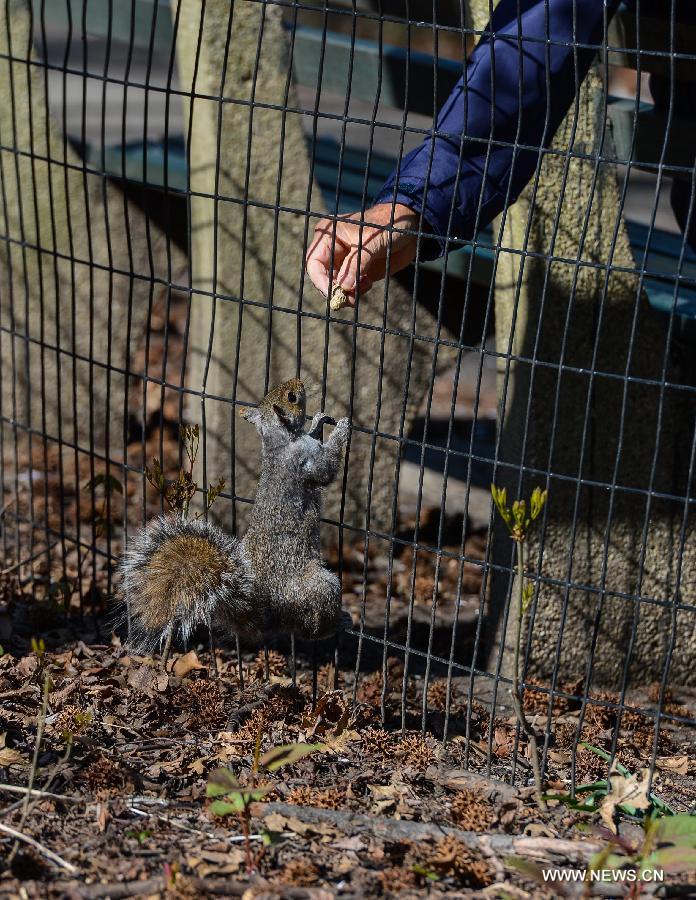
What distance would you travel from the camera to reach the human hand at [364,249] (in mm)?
3455

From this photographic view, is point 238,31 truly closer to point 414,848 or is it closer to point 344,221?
point 344,221

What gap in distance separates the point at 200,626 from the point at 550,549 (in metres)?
1.42

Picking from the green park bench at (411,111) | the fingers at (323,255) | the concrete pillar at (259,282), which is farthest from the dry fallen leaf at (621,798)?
the concrete pillar at (259,282)

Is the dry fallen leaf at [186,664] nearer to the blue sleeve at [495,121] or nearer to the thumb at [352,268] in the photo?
the thumb at [352,268]

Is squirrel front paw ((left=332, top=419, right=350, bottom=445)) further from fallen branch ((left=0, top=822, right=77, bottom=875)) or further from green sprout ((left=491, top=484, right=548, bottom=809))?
fallen branch ((left=0, top=822, right=77, bottom=875))

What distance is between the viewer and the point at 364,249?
11.4 ft

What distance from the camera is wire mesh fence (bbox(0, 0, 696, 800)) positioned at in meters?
3.46

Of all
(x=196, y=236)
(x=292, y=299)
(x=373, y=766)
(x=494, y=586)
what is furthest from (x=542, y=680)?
(x=196, y=236)

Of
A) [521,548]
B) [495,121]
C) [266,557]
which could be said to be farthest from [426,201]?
[266,557]

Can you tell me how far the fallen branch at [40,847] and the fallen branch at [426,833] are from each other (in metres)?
0.52

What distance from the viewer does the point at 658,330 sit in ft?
13.7

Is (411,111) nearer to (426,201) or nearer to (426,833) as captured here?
(426,201)

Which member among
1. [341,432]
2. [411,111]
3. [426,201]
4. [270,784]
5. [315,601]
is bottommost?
[270,784]

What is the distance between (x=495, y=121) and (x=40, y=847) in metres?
2.44
